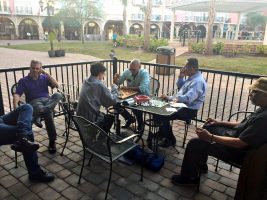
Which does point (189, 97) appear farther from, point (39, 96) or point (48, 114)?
point (39, 96)

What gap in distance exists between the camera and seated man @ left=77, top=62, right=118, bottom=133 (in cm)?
344

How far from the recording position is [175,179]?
3123mm

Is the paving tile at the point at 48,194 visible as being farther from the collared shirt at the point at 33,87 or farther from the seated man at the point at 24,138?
the collared shirt at the point at 33,87

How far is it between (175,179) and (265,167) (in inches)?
45.6

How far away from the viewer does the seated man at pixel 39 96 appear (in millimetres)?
3834

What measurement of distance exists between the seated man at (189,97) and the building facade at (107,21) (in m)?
38.6

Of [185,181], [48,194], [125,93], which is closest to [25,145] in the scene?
[48,194]

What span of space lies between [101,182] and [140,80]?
81.0 inches

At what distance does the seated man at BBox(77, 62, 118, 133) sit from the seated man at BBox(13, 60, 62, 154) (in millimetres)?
659

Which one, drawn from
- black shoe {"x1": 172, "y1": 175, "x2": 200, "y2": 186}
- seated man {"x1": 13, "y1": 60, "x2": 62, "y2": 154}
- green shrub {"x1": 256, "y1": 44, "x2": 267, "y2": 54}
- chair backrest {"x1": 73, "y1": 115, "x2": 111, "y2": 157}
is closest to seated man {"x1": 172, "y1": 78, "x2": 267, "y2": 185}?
black shoe {"x1": 172, "y1": 175, "x2": 200, "y2": 186}

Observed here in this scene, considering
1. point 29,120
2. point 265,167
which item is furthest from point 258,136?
point 29,120

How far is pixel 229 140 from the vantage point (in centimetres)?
253

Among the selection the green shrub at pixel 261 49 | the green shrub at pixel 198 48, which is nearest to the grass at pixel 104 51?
the green shrub at pixel 198 48

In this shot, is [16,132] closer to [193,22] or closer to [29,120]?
[29,120]
